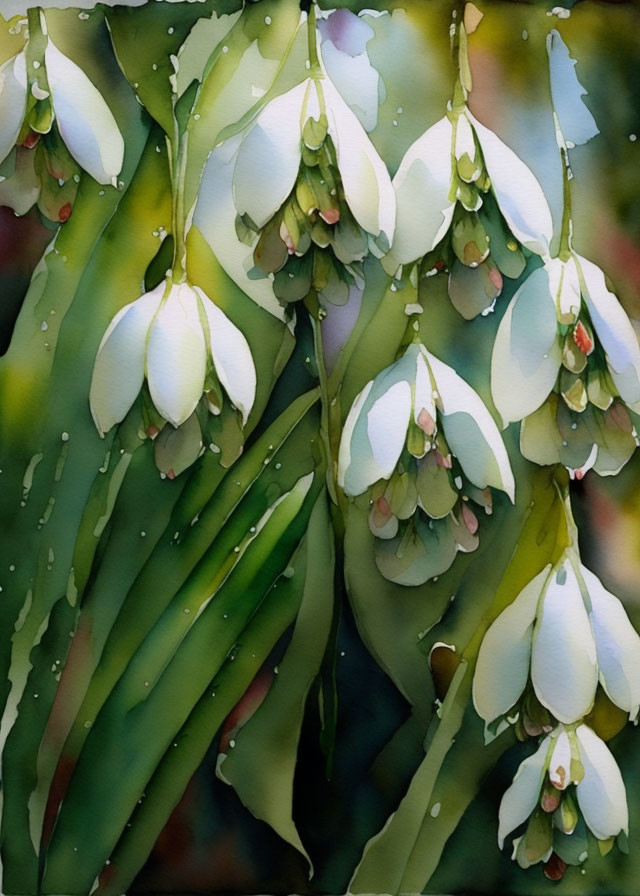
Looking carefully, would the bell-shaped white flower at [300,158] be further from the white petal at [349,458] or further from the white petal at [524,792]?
the white petal at [524,792]

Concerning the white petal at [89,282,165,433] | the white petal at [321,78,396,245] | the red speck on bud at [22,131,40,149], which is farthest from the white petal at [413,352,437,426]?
the red speck on bud at [22,131,40,149]

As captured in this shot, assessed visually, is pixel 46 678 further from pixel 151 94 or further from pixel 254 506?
pixel 151 94

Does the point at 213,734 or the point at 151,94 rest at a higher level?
the point at 151,94

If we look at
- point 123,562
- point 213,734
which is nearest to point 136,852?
point 213,734

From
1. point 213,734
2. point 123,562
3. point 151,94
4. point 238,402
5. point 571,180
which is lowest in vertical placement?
point 213,734

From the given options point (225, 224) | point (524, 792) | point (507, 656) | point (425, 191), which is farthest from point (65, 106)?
point (524, 792)

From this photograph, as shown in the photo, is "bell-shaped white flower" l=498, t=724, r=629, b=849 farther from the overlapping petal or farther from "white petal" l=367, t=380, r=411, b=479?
the overlapping petal
